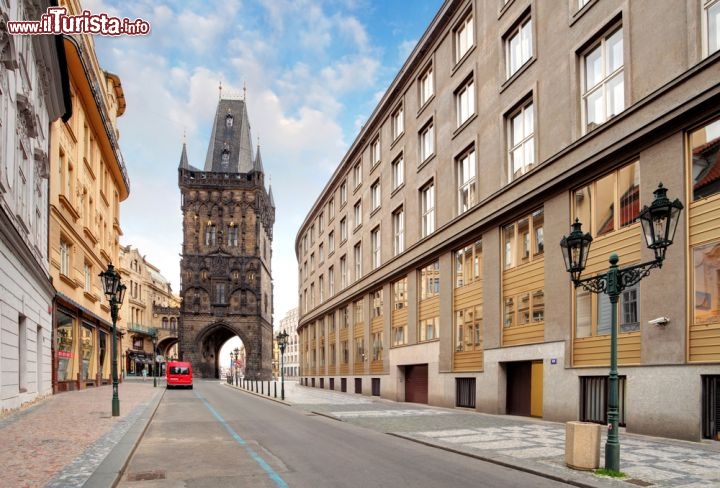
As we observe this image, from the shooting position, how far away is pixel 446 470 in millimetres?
9945

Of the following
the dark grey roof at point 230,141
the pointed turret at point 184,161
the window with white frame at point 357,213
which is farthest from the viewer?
the dark grey roof at point 230,141

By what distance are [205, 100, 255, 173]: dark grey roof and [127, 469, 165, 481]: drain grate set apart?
8710cm

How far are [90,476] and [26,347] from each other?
47.4ft

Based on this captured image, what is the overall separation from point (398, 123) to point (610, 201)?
18471 mm

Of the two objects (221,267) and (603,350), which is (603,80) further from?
(221,267)

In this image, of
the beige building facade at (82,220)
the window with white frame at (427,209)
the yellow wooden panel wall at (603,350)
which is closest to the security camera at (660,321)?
the yellow wooden panel wall at (603,350)

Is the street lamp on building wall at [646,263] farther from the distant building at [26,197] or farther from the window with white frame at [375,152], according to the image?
the window with white frame at [375,152]

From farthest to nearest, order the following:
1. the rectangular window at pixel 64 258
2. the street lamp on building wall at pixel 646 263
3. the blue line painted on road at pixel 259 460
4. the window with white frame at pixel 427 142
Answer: the rectangular window at pixel 64 258 → the window with white frame at pixel 427 142 → the street lamp on building wall at pixel 646 263 → the blue line painted on road at pixel 259 460

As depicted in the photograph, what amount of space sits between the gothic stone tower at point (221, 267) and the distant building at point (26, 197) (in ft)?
198

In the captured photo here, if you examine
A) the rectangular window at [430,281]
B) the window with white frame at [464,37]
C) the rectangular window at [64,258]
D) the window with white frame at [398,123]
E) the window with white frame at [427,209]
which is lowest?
the rectangular window at [430,281]

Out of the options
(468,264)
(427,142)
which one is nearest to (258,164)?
(427,142)

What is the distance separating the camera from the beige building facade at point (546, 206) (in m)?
13.4

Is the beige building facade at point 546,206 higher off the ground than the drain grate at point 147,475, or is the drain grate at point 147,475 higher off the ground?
the beige building facade at point 546,206

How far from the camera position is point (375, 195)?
36.8 metres
